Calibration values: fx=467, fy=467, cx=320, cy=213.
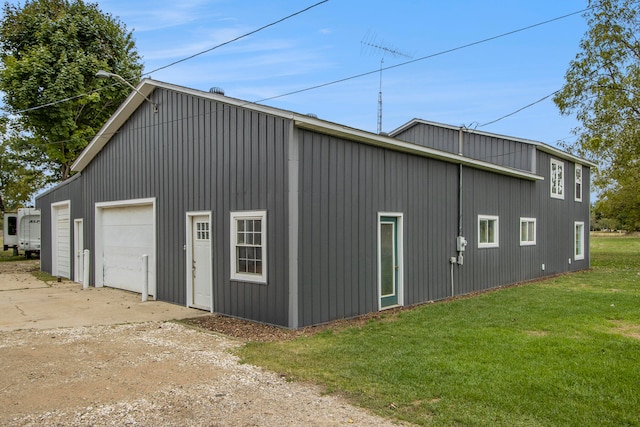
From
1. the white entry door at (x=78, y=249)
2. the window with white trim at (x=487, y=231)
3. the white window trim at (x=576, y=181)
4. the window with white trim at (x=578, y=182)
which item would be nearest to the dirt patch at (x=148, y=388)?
the white entry door at (x=78, y=249)

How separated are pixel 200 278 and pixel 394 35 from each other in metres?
7.62

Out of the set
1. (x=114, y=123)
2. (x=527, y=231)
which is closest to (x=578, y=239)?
(x=527, y=231)

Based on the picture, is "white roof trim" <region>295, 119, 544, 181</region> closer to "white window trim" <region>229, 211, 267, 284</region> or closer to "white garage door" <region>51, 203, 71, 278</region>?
"white window trim" <region>229, 211, 267, 284</region>

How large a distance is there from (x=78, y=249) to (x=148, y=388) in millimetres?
11278

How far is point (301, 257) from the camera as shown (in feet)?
25.5

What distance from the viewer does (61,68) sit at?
19453mm

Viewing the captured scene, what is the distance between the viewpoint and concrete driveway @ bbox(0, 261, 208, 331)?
27.6ft

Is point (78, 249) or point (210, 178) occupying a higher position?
point (210, 178)

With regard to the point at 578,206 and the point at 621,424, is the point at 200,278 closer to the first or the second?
the point at 621,424

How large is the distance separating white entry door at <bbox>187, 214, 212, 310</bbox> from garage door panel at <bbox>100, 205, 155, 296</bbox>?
1.67 m

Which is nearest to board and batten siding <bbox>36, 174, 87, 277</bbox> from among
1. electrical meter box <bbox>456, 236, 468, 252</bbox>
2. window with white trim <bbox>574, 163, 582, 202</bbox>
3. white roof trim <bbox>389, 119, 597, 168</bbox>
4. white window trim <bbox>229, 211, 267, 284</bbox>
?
white window trim <bbox>229, 211, 267, 284</bbox>

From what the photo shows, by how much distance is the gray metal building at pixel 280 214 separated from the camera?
797 centimetres

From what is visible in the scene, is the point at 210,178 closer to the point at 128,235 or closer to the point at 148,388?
the point at 128,235

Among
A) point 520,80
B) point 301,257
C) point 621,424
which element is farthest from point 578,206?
point 621,424
